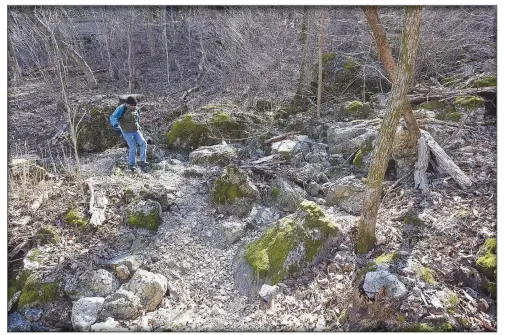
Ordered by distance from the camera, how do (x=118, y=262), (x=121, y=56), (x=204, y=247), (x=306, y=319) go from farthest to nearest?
1. (x=121, y=56)
2. (x=204, y=247)
3. (x=118, y=262)
4. (x=306, y=319)

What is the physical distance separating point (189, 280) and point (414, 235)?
2.97m

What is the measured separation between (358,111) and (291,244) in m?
5.35

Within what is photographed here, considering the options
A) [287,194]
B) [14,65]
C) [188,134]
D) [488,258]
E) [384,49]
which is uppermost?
[14,65]

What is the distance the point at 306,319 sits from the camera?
3.55 m

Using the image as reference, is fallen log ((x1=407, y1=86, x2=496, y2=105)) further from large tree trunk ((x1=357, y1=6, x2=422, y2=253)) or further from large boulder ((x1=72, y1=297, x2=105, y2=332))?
large boulder ((x1=72, y1=297, x2=105, y2=332))

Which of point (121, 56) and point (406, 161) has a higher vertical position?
point (121, 56)

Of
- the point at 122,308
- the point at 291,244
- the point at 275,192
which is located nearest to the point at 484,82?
the point at 275,192

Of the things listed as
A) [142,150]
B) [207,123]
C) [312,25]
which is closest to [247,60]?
[312,25]

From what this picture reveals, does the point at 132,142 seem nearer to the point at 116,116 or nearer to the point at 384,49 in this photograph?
the point at 116,116

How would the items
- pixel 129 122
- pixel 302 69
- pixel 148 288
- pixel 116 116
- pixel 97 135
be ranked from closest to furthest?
1. pixel 148 288
2. pixel 116 116
3. pixel 129 122
4. pixel 97 135
5. pixel 302 69

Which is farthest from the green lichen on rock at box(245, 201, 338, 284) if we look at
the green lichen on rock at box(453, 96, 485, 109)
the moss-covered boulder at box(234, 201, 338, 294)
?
the green lichen on rock at box(453, 96, 485, 109)

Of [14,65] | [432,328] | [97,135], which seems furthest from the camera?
[14,65]

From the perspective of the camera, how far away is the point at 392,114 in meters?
3.52

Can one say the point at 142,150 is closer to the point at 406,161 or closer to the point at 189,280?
the point at 189,280
